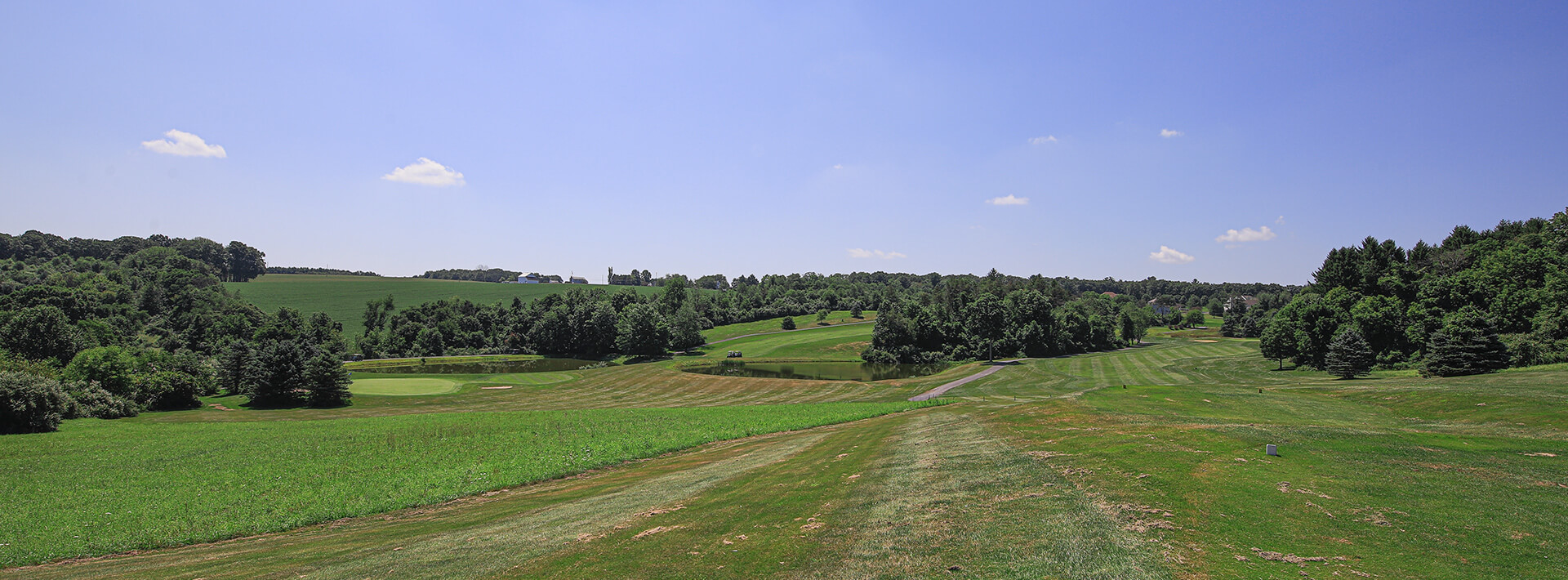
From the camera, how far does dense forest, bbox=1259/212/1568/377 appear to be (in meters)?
39.2

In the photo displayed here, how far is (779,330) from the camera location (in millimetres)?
131000

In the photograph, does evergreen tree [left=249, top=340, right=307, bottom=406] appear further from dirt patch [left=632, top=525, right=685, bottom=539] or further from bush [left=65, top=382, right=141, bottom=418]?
dirt patch [left=632, top=525, right=685, bottom=539]

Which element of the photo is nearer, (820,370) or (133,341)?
(133,341)

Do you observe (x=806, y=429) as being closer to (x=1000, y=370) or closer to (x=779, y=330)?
(x=1000, y=370)

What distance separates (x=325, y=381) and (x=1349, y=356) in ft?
283

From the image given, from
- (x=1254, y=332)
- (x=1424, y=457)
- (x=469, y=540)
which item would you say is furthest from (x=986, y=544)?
(x=1254, y=332)

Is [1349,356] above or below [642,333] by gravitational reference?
above

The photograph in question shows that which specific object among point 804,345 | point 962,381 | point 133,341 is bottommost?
point 962,381

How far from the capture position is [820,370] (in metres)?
86.3

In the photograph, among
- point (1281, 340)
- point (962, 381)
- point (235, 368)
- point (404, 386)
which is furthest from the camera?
point (962, 381)

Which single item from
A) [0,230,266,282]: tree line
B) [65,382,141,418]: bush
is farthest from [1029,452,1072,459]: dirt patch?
[0,230,266,282]: tree line

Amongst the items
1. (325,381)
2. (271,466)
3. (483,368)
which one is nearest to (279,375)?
(325,381)

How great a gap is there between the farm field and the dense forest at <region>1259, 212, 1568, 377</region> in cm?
1933

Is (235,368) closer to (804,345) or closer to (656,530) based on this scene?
(656,530)
